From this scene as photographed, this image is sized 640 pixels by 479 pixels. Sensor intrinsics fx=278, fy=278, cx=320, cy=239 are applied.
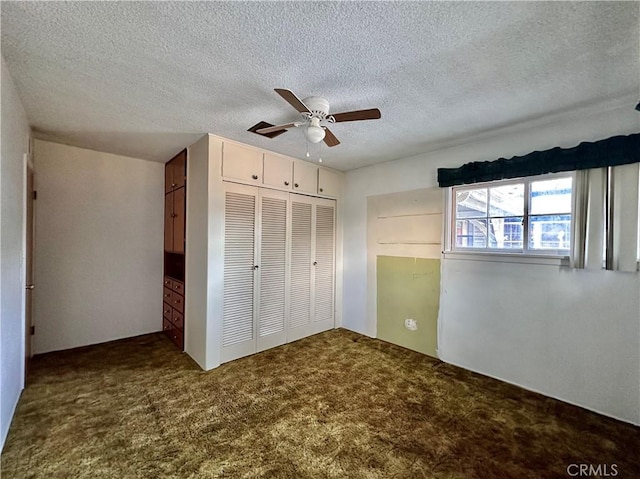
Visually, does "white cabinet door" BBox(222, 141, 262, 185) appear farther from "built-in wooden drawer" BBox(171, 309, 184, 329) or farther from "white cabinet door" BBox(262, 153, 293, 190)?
"built-in wooden drawer" BBox(171, 309, 184, 329)

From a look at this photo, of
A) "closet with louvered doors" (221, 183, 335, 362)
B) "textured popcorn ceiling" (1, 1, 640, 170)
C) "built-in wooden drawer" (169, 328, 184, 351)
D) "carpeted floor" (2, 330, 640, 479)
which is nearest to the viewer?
"textured popcorn ceiling" (1, 1, 640, 170)

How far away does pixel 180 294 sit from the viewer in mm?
3492

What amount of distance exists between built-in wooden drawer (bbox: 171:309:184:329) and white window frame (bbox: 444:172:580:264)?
A: 128 inches

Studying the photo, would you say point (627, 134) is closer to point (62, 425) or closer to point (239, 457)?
point (239, 457)

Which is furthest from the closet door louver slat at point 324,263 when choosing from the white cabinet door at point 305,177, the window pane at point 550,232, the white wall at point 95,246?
the window pane at point 550,232

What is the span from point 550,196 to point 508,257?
66cm

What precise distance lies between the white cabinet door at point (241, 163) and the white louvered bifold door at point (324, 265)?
1067 mm

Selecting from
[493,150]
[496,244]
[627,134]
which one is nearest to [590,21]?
[627,134]

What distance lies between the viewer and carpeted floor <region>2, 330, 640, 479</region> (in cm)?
169

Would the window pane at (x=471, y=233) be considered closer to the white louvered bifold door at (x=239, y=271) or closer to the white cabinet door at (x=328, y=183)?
the white cabinet door at (x=328, y=183)

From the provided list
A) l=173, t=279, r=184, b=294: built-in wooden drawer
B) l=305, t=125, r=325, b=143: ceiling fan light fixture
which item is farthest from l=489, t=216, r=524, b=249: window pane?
l=173, t=279, r=184, b=294: built-in wooden drawer

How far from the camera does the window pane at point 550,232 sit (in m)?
2.47

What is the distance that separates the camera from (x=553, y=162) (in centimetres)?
243

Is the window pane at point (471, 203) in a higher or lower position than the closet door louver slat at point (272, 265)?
higher
